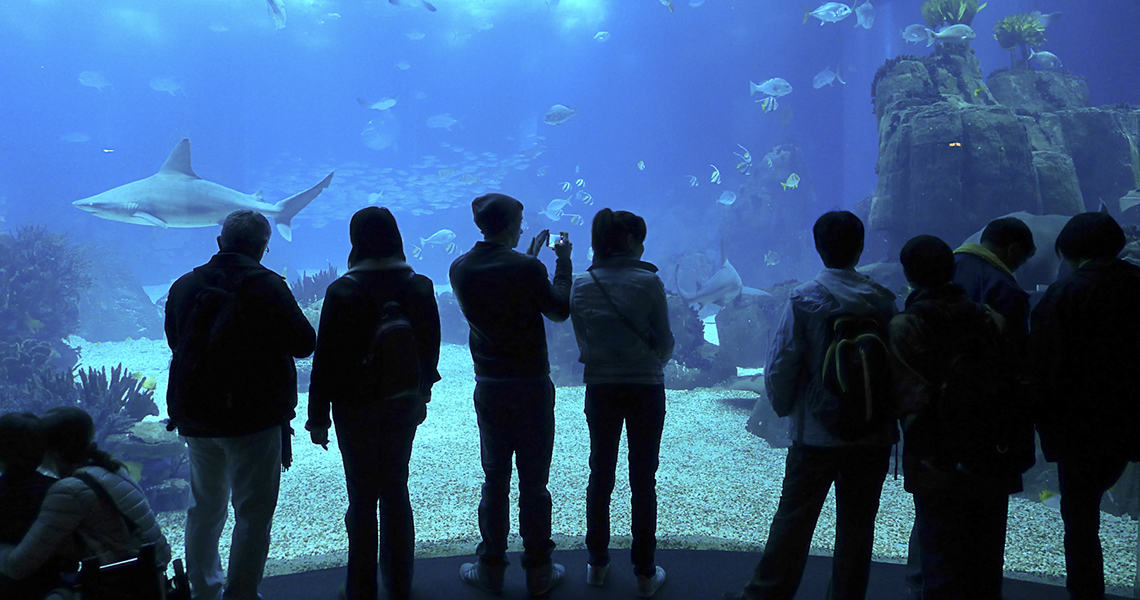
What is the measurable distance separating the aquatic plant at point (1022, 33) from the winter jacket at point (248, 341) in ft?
55.3

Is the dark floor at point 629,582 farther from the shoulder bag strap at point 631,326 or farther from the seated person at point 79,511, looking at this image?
the shoulder bag strap at point 631,326

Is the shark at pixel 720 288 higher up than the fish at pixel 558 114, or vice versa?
the fish at pixel 558 114

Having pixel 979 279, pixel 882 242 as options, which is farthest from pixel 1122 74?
pixel 979 279

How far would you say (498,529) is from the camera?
8.55 ft

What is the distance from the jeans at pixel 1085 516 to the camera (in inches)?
88.9

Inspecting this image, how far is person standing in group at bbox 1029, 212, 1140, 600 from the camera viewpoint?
219cm

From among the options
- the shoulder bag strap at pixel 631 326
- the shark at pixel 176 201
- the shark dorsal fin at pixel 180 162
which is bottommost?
the shoulder bag strap at pixel 631 326

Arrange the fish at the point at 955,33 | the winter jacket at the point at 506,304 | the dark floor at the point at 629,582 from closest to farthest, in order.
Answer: the winter jacket at the point at 506,304
the dark floor at the point at 629,582
the fish at the point at 955,33

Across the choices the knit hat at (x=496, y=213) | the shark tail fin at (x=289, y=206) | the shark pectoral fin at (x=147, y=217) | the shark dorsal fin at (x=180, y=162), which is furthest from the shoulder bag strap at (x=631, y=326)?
the shark dorsal fin at (x=180, y=162)

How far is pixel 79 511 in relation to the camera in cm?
178

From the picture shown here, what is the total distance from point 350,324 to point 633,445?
4.58ft

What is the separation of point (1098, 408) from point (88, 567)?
3.70 metres

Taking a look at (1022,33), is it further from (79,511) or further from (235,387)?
(79,511)

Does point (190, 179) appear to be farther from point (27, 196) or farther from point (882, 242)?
point (27, 196)
